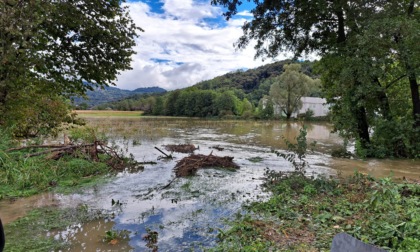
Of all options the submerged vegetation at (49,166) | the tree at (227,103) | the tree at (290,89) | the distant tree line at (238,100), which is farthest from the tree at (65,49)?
the tree at (227,103)

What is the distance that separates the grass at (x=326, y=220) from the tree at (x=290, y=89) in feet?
180

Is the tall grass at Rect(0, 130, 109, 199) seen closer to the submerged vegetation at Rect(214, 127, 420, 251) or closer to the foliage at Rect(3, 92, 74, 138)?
the foliage at Rect(3, 92, 74, 138)

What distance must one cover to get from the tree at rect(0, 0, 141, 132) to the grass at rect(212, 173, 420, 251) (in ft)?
24.7

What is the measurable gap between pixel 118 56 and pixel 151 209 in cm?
818

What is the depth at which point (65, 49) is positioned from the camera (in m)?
11.6

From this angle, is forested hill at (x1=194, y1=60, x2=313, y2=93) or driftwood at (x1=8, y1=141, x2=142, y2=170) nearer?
driftwood at (x1=8, y1=141, x2=142, y2=170)

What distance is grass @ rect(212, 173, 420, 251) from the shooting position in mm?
4109

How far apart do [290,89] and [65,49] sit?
54005mm

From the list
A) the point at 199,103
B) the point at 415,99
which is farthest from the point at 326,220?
the point at 199,103

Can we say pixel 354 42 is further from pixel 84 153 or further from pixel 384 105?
pixel 84 153

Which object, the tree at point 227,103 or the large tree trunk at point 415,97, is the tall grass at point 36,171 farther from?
the tree at point 227,103

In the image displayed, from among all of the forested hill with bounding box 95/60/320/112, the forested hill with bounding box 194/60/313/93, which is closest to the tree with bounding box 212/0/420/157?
the forested hill with bounding box 95/60/320/112

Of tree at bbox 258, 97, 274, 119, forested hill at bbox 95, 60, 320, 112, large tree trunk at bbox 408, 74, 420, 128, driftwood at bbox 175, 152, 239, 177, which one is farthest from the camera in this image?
forested hill at bbox 95, 60, 320, 112

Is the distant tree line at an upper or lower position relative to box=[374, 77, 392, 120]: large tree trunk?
upper
